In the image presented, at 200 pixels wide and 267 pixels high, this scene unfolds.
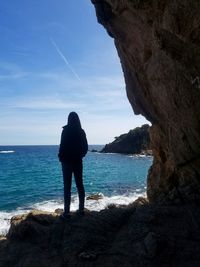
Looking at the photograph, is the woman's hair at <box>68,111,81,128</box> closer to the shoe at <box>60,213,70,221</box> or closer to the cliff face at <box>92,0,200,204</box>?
the shoe at <box>60,213,70,221</box>

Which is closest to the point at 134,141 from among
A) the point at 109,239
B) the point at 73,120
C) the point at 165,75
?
the point at 165,75

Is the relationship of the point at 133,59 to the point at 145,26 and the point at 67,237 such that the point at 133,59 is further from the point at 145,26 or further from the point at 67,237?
the point at 67,237

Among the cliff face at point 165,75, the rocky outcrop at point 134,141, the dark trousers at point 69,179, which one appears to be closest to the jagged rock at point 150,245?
the dark trousers at point 69,179

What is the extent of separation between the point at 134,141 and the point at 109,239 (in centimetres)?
12178

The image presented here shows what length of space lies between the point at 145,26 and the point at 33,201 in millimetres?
24300

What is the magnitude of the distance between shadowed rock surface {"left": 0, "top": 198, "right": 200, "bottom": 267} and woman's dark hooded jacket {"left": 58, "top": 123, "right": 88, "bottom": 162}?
5.69ft

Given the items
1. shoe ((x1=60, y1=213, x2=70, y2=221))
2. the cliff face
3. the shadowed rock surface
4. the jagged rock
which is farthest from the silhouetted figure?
the cliff face

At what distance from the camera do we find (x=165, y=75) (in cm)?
1155

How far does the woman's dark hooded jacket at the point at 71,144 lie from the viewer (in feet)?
36.6

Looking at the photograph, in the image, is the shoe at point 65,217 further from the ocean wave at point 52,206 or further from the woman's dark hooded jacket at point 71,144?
the ocean wave at point 52,206

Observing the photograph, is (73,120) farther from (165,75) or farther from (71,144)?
(165,75)

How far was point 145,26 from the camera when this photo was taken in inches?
507

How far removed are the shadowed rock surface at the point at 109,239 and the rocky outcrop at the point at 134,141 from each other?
10926cm

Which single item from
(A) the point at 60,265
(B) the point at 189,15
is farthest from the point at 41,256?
(B) the point at 189,15
